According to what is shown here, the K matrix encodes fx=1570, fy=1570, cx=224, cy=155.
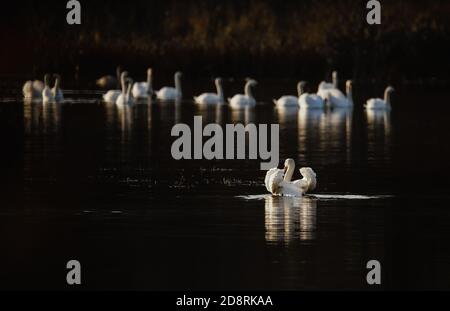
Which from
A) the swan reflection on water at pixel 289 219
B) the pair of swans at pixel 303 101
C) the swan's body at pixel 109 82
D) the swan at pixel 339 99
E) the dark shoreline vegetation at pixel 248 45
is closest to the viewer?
the swan reflection on water at pixel 289 219

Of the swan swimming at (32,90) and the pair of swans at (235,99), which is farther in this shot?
the swan swimming at (32,90)

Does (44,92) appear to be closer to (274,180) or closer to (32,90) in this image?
(32,90)

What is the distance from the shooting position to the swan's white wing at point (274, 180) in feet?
61.0

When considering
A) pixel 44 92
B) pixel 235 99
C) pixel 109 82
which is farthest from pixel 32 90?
pixel 109 82

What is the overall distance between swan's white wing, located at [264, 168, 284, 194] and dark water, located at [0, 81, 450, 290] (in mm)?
211

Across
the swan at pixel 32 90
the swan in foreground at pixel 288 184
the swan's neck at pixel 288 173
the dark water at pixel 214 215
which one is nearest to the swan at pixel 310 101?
the swan at pixel 32 90

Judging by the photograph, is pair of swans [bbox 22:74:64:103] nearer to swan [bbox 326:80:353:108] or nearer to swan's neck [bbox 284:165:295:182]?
swan [bbox 326:80:353:108]

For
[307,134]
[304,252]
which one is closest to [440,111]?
[307,134]

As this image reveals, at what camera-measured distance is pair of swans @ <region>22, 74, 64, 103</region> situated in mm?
41594

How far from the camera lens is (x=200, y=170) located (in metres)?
22.2

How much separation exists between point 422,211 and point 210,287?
4.97m

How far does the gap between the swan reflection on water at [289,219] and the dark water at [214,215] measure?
26 mm

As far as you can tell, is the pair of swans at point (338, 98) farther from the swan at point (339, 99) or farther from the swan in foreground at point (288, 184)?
the swan in foreground at point (288, 184)
